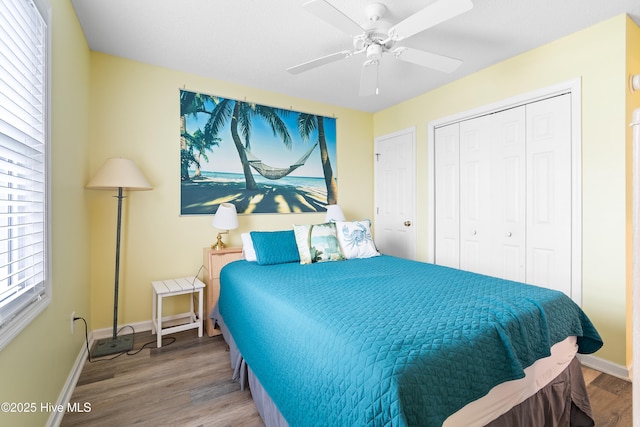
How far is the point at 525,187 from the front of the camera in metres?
2.66

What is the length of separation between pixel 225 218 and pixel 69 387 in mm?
1594

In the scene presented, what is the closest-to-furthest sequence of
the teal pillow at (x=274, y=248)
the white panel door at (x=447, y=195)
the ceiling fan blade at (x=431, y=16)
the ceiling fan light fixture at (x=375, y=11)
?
the ceiling fan blade at (x=431, y=16)
the ceiling fan light fixture at (x=375, y=11)
the teal pillow at (x=274, y=248)
the white panel door at (x=447, y=195)

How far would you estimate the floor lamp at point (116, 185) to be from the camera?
2332mm

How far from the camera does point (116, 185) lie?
2.32 metres

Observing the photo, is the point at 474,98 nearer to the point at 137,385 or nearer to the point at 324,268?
the point at 324,268

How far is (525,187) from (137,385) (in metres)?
3.40

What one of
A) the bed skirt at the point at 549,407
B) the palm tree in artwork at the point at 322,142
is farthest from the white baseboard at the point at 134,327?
the palm tree in artwork at the point at 322,142

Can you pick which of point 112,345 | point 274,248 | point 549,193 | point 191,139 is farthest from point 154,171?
point 549,193

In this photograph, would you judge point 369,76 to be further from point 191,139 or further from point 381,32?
point 191,139

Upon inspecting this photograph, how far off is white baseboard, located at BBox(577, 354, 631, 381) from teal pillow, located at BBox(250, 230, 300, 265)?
237 cm

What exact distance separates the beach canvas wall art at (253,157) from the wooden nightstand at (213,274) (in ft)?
1.60

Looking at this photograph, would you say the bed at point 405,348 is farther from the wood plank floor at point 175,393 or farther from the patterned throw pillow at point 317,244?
the patterned throw pillow at point 317,244

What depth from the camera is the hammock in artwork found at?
332 cm

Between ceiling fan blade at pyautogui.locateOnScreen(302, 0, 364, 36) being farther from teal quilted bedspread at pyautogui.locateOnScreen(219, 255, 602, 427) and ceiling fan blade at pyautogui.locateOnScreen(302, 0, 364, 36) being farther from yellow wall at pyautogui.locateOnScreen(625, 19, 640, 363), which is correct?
yellow wall at pyautogui.locateOnScreen(625, 19, 640, 363)
